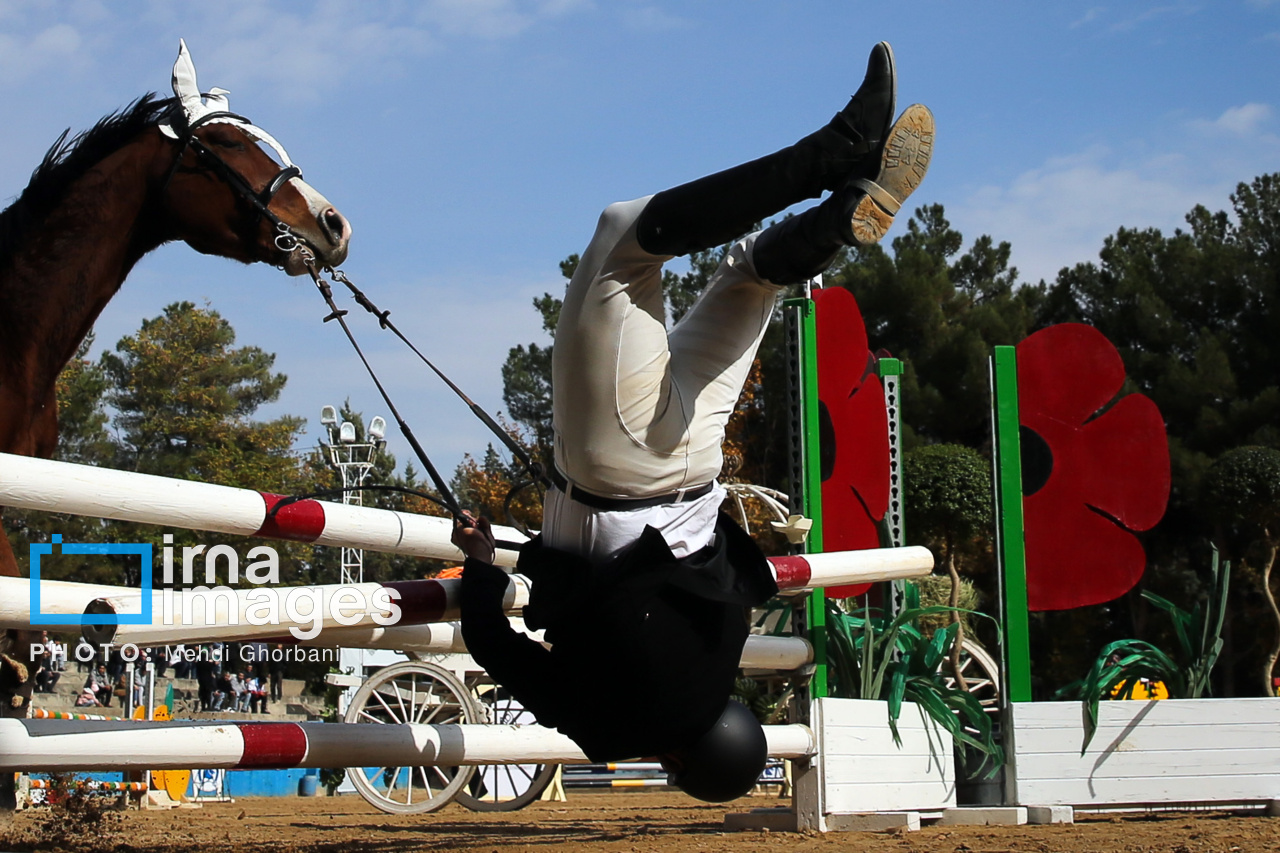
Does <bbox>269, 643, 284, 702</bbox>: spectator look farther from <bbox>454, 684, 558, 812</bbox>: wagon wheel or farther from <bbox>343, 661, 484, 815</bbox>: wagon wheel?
<bbox>343, 661, 484, 815</bbox>: wagon wheel

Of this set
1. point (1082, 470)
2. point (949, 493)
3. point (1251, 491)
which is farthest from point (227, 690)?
point (1082, 470)

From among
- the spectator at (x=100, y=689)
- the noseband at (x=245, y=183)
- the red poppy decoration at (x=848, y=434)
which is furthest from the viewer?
the spectator at (x=100, y=689)

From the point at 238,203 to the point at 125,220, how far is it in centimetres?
31

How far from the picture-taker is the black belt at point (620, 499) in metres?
2.24

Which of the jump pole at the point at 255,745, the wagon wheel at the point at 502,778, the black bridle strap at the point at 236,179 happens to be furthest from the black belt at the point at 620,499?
the wagon wheel at the point at 502,778

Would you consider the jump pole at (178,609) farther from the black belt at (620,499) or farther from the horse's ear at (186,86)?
the horse's ear at (186,86)

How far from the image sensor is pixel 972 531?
1002 centimetres

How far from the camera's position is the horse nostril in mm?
3533

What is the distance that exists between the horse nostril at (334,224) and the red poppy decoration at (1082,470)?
149 inches

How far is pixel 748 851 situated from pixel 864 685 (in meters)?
1.41

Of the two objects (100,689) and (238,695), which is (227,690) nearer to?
(238,695)

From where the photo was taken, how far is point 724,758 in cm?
238

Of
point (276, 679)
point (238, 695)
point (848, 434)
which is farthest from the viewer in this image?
point (276, 679)

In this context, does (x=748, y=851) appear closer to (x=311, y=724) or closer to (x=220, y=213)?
(x=311, y=724)
